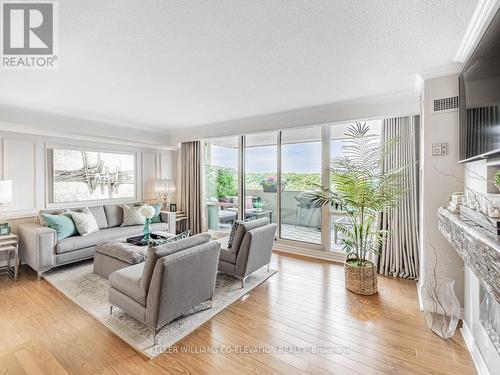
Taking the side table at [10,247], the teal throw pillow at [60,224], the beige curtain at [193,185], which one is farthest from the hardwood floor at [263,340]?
the beige curtain at [193,185]

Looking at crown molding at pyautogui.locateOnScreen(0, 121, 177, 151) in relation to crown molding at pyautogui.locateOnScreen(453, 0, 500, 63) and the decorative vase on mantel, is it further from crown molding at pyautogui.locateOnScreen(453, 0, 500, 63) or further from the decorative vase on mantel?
the decorative vase on mantel

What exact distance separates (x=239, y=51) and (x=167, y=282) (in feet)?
6.87

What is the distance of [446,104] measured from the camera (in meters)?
2.40

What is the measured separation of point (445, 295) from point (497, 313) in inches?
26.9

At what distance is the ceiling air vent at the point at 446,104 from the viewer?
7.76ft

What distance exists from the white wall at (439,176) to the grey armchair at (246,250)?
1.81 metres

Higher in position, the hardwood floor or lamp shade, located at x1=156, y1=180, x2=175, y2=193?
lamp shade, located at x1=156, y1=180, x2=175, y2=193

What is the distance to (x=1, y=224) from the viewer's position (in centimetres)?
335

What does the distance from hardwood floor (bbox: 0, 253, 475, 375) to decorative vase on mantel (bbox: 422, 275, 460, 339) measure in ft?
0.26

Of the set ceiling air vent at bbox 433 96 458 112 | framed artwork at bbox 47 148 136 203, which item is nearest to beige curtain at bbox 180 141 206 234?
framed artwork at bbox 47 148 136 203

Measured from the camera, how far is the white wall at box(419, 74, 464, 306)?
237 cm

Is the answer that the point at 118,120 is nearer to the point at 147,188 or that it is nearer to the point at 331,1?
the point at 147,188

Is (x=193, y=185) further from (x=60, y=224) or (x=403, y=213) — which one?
(x=403, y=213)

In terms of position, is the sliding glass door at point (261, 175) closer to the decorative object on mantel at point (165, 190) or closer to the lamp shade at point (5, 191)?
the decorative object on mantel at point (165, 190)
